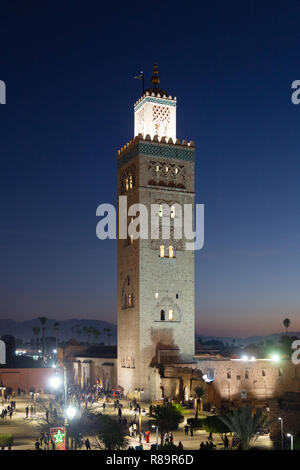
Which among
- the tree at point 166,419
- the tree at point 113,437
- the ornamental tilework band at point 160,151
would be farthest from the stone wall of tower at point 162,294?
the tree at point 113,437

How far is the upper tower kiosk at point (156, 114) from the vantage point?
47.4 m

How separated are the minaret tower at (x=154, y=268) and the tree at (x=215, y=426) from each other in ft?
49.6

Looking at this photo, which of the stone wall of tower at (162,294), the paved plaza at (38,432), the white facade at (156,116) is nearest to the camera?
the paved plaza at (38,432)

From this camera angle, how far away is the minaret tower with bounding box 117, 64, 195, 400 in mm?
45094

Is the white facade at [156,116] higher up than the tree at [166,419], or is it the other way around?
the white facade at [156,116]

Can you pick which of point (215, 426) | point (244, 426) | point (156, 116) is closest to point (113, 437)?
point (244, 426)

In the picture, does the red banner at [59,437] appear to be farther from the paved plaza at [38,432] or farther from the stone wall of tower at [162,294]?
the stone wall of tower at [162,294]

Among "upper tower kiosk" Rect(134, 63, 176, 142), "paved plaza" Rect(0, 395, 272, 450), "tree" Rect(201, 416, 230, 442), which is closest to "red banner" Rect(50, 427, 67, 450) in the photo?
"paved plaza" Rect(0, 395, 272, 450)

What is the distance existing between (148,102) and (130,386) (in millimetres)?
20663

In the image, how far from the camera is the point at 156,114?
47875mm

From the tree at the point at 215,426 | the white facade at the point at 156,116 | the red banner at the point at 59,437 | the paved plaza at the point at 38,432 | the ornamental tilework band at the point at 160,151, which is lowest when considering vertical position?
the paved plaza at the point at 38,432

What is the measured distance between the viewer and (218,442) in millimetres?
27859
